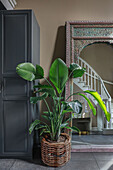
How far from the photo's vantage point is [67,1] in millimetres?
2828

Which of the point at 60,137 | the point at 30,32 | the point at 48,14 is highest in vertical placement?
the point at 48,14

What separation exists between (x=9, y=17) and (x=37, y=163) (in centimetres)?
213

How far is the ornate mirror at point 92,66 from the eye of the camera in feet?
8.75

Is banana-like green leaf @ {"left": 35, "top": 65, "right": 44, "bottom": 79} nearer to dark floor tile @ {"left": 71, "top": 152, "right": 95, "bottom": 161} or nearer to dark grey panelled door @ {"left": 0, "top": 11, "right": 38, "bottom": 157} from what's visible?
dark grey panelled door @ {"left": 0, "top": 11, "right": 38, "bottom": 157}

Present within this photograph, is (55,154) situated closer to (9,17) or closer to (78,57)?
(78,57)

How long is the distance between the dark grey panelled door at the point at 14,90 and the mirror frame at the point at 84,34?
76 centimetres

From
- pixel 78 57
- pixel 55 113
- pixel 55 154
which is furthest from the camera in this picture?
pixel 78 57

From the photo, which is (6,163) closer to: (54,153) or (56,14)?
(54,153)

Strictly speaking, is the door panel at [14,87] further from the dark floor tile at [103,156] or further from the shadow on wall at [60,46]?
the dark floor tile at [103,156]

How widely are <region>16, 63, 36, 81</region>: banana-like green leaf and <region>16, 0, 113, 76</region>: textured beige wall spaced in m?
0.79

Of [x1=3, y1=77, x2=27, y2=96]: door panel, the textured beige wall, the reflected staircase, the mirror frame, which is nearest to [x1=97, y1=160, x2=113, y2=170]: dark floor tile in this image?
the reflected staircase

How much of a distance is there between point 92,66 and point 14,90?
62.4 inches

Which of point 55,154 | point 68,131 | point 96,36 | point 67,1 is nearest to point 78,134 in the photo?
point 68,131

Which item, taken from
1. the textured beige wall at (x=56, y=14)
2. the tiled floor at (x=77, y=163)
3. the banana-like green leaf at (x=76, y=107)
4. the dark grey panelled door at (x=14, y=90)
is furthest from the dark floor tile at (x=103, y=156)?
the textured beige wall at (x=56, y=14)
